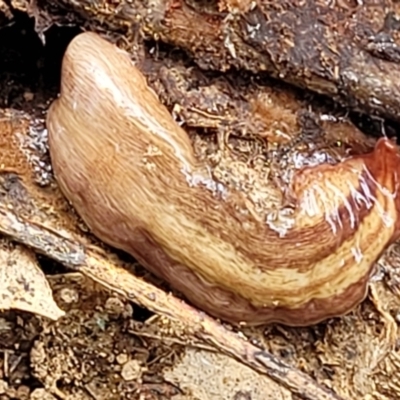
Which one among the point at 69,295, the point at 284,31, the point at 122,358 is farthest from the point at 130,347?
the point at 284,31

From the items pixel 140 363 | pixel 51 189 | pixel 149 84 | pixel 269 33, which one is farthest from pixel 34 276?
pixel 269 33

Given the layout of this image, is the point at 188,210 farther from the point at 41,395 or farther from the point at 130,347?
the point at 41,395

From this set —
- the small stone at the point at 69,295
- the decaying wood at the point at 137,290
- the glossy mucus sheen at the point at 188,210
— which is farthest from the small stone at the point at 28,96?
the small stone at the point at 69,295

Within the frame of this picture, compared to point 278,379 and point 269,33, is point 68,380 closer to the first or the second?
point 278,379

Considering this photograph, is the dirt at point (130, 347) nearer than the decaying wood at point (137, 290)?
No

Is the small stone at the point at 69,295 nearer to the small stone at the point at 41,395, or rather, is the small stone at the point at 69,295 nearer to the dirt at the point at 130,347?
the dirt at the point at 130,347

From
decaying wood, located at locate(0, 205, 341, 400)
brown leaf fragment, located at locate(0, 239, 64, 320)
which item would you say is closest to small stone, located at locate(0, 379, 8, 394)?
brown leaf fragment, located at locate(0, 239, 64, 320)

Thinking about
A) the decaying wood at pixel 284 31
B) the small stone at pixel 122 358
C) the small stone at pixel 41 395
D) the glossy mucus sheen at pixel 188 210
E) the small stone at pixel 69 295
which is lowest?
the small stone at pixel 41 395
